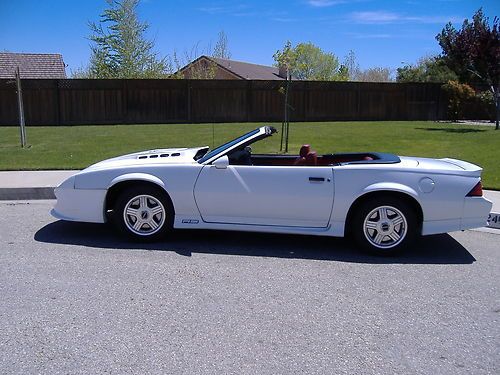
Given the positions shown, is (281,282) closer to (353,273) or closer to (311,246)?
(353,273)

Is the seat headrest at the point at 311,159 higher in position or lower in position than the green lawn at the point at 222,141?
higher

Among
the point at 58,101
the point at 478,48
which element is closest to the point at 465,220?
the point at 478,48

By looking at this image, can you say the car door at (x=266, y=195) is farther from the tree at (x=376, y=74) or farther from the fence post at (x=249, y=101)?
the tree at (x=376, y=74)

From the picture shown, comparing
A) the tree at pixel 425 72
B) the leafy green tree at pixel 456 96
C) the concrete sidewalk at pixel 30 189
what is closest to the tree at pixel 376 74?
the tree at pixel 425 72

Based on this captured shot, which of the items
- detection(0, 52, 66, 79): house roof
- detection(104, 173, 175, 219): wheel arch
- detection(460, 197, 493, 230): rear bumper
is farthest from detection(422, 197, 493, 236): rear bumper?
detection(0, 52, 66, 79): house roof

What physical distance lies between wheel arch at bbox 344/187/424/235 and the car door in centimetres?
27

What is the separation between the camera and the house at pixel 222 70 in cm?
3427

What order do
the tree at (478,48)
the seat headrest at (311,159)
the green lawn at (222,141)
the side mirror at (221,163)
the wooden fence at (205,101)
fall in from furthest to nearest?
1. the wooden fence at (205,101)
2. the tree at (478,48)
3. the green lawn at (222,141)
4. the seat headrest at (311,159)
5. the side mirror at (221,163)

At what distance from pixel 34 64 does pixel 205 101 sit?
1720cm

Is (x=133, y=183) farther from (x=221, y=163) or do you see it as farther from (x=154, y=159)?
(x=221, y=163)

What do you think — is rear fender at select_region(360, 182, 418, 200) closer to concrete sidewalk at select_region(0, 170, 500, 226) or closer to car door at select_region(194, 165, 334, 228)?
car door at select_region(194, 165, 334, 228)

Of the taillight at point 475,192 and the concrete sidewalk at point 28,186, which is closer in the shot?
the taillight at point 475,192

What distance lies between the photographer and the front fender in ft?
17.5

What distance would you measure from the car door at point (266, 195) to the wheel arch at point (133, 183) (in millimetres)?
389
